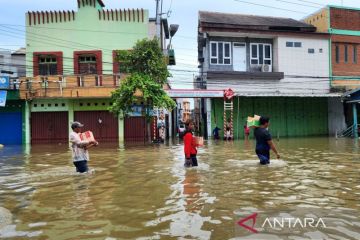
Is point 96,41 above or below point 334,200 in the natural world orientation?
above

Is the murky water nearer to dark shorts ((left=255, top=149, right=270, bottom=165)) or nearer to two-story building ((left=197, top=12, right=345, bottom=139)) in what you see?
dark shorts ((left=255, top=149, right=270, bottom=165))

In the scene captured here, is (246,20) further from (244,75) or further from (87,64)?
(87,64)

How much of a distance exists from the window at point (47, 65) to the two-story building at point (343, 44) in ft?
72.5

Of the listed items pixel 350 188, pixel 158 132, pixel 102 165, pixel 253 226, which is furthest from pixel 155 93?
pixel 253 226

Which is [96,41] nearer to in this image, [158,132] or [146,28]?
[146,28]

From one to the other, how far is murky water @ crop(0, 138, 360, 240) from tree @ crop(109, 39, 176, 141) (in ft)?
38.6

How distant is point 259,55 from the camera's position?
33.0 metres

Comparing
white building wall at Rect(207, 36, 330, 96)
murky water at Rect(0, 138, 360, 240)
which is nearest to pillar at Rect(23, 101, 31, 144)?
white building wall at Rect(207, 36, 330, 96)

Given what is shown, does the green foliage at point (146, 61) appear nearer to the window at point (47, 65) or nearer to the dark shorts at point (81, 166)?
the window at point (47, 65)

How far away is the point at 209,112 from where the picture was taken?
104ft

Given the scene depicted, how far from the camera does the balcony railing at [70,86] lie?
28359 mm

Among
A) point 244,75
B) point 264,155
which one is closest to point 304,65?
point 244,75

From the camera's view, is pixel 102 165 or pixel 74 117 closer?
pixel 102 165

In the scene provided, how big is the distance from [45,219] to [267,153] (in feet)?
24.6
